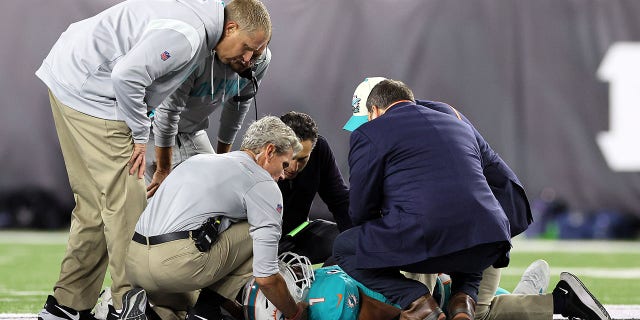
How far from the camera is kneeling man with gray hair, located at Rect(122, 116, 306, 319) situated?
312 cm

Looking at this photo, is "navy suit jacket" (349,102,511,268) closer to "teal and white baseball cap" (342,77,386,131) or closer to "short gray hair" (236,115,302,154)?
"short gray hair" (236,115,302,154)

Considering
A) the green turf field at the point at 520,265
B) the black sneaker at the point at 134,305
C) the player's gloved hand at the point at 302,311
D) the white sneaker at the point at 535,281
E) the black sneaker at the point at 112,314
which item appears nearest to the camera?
the black sneaker at the point at 134,305

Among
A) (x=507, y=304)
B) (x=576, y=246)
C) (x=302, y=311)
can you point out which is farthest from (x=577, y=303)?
(x=576, y=246)

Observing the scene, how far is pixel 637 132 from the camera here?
7805 millimetres

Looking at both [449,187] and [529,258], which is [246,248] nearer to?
[449,187]

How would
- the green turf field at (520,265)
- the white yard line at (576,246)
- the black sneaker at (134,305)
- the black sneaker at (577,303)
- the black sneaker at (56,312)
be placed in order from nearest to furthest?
the black sneaker at (134,305)
the black sneaker at (56,312)
the black sneaker at (577,303)
the green turf field at (520,265)
the white yard line at (576,246)

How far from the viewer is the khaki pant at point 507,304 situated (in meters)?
3.57

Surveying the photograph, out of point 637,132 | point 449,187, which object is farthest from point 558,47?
point 449,187

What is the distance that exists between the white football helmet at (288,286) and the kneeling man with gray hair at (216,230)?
0.06 m

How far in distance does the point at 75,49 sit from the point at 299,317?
131cm

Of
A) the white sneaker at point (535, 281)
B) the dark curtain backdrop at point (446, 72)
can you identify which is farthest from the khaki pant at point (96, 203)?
the dark curtain backdrop at point (446, 72)

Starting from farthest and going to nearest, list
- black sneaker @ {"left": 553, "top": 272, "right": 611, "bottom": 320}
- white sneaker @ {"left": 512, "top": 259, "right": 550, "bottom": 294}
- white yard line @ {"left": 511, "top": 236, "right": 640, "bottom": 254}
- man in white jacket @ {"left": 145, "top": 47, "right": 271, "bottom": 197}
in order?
1. white yard line @ {"left": 511, "top": 236, "right": 640, "bottom": 254}
2. white sneaker @ {"left": 512, "top": 259, "right": 550, "bottom": 294}
3. man in white jacket @ {"left": 145, "top": 47, "right": 271, "bottom": 197}
4. black sneaker @ {"left": 553, "top": 272, "right": 611, "bottom": 320}

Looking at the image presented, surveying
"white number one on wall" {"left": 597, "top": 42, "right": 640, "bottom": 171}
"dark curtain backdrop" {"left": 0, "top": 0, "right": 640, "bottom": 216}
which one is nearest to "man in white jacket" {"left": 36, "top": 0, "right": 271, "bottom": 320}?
"dark curtain backdrop" {"left": 0, "top": 0, "right": 640, "bottom": 216}

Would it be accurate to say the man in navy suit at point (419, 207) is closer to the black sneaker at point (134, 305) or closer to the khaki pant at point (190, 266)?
the khaki pant at point (190, 266)
